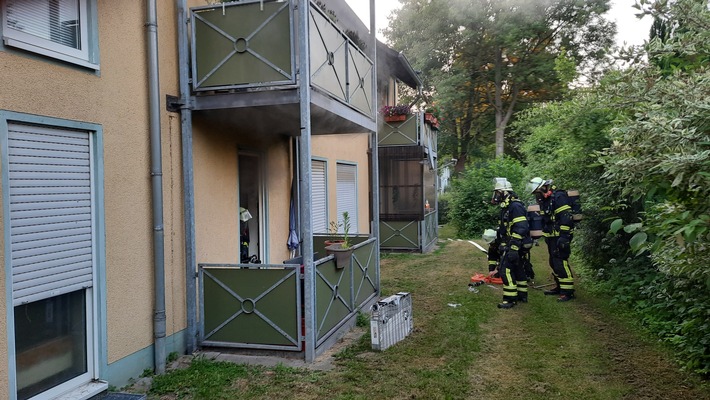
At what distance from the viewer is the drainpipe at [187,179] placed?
16.7 feet

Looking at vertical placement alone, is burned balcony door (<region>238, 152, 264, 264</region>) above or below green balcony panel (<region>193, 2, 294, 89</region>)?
below

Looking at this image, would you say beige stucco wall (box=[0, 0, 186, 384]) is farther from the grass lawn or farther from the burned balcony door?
the burned balcony door

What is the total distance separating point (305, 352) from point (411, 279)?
4.95m

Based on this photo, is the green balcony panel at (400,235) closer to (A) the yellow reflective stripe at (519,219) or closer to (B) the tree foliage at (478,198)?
(B) the tree foliage at (478,198)

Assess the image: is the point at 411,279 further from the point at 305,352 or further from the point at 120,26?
the point at 120,26

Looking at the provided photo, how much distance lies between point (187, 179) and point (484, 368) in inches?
147

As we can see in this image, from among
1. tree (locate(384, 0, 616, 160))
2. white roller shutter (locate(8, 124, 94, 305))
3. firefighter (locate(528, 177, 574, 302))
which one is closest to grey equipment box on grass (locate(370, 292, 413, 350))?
white roller shutter (locate(8, 124, 94, 305))

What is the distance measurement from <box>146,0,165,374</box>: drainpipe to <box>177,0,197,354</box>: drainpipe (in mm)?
432

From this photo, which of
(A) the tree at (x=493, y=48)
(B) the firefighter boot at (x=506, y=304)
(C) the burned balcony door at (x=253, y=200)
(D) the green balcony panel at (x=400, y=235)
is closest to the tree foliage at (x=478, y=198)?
(D) the green balcony panel at (x=400, y=235)

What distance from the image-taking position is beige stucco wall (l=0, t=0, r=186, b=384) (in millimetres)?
3898

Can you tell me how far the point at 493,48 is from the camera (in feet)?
84.4

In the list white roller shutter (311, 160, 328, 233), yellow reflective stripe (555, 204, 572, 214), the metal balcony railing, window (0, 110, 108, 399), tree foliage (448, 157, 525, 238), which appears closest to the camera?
window (0, 110, 108, 399)

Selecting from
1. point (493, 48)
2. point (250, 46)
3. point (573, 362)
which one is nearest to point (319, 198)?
point (250, 46)

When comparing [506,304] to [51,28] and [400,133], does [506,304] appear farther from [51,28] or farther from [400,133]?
[400,133]
